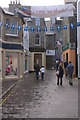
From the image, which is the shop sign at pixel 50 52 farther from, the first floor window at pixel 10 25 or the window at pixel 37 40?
the first floor window at pixel 10 25

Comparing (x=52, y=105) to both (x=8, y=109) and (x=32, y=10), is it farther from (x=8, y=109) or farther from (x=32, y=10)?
(x=32, y=10)

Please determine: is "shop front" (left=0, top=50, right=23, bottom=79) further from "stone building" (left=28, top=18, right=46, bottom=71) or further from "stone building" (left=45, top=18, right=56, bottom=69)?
"stone building" (left=45, top=18, right=56, bottom=69)

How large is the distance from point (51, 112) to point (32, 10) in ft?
36.0

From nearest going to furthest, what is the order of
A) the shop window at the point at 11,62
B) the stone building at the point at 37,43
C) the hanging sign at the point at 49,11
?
the hanging sign at the point at 49,11 → the shop window at the point at 11,62 → the stone building at the point at 37,43

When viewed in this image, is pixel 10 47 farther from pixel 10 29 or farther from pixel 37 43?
pixel 37 43

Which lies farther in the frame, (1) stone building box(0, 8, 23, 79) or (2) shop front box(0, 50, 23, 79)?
(2) shop front box(0, 50, 23, 79)

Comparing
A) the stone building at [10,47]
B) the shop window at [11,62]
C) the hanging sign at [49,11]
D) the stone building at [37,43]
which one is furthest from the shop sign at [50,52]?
the hanging sign at [49,11]

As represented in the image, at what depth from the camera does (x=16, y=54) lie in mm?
25234

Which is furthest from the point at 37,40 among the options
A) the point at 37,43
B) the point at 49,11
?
the point at 49,11

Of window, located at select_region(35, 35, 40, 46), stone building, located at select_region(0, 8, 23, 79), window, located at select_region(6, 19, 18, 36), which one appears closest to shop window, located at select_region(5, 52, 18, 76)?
stone building, located at select_region(0, 8, 23, 79)

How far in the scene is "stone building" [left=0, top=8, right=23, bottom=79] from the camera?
2362cm

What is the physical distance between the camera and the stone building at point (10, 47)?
2362cm

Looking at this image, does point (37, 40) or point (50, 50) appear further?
point (50, 50)

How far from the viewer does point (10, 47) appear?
80.1 ft
